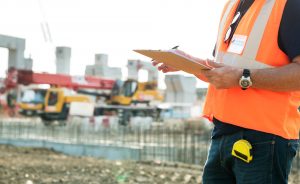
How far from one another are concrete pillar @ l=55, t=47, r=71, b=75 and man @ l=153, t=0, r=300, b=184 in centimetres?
2505

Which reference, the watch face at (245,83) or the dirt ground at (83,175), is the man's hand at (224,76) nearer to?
the watch face at (245,83)

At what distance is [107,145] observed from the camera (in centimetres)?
1367

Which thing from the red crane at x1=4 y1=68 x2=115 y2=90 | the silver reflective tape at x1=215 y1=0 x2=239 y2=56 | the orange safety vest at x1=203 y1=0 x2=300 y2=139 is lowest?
the orange safety vest at x1=203 y1=0 x2=300 y2=139

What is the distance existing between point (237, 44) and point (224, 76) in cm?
20

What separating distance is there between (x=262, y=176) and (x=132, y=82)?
23.4 meters

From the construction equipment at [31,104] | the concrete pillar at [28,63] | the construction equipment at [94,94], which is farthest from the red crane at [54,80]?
the concrete pillar at [28,63]

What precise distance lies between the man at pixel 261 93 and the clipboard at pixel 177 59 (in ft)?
0.13

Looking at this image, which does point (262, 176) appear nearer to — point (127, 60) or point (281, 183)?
point (281, 183)

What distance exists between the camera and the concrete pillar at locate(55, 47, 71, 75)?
26.5 m

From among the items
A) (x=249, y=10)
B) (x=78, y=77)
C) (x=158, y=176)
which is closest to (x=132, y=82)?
(x=78, y=77)

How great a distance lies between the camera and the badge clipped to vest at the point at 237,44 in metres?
1.94

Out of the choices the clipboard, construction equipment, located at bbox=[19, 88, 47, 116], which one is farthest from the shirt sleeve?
construction equipment, located at bbox=[19, 88, 47, 116]

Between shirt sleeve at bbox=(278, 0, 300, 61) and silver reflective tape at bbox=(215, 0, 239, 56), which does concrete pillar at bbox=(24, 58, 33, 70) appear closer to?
silver reflective tape at bbox=(215, 0, 239, 56)

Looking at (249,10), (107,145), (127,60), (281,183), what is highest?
(127,60)
